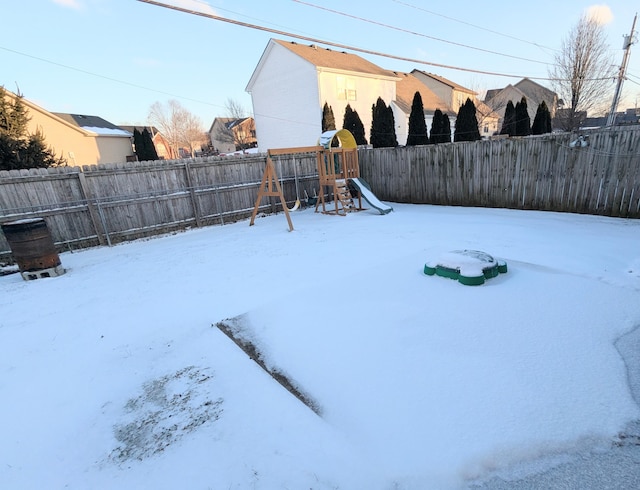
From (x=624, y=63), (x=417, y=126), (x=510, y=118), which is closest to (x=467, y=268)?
(x=417, y=126)

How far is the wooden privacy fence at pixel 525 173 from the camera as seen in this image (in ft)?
18.6

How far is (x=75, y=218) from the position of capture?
645 cm

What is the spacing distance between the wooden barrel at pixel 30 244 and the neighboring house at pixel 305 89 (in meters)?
14.1

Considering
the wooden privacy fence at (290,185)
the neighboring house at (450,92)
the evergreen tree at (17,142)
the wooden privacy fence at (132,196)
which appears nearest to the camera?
the wooden privacy fence at (290,185)

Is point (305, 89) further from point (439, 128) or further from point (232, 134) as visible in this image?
point (232, 134)

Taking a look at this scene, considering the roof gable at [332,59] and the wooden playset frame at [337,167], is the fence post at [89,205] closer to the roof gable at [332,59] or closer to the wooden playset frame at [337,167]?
the wooden playset frame at [337,167]

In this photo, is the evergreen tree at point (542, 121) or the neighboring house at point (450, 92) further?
the neighboring house at point (450, 92)

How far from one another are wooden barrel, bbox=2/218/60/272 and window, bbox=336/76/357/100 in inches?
617

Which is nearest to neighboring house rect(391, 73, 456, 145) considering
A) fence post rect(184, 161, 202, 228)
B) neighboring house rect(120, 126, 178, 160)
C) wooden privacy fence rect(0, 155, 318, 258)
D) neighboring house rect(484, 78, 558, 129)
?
wooden privacy fence rect(0, 155, 318, 258)

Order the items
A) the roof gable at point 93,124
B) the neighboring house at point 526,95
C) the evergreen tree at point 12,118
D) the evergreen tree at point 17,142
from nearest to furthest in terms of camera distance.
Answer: the evergreen tree at point 17,142, the evergreen tree at point 12,118, the roof gable at point 93,124, the neighboring house at point 526,95

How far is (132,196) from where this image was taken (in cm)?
705

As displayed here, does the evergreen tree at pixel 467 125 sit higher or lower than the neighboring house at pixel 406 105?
lower

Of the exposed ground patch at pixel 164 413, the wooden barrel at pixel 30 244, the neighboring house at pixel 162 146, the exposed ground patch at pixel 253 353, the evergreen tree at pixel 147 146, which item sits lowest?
the exposed ground patch at pixel 164 413

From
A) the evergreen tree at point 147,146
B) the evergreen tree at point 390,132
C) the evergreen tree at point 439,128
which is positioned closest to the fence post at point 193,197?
the evergreen tree at point 390,132
